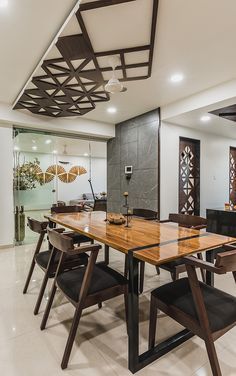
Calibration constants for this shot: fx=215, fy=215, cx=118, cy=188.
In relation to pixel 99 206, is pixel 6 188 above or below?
above

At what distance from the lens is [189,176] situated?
504cm

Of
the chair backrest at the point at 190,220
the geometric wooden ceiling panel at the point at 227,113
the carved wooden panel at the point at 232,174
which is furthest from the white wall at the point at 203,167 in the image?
the chair backrest at the point at 190,220

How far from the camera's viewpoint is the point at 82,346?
1656 mm

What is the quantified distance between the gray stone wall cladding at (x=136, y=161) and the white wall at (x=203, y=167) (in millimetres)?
193

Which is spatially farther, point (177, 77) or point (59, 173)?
point (59, 173)

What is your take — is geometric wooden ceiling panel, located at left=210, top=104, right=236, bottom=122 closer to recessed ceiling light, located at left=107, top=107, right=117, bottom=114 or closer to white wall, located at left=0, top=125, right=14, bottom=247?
recessed ceiling light, located at left=107, top=107, right=117, bottom=114

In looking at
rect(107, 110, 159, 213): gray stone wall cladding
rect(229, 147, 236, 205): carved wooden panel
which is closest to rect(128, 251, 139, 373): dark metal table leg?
rect(107, 110, 159, 213): gray stone wall cladding

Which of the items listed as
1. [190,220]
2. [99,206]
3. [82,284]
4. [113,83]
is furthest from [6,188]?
[190,220]

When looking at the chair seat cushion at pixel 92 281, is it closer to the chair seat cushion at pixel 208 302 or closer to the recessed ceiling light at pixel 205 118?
the chair seat cushion at pixel 208 302

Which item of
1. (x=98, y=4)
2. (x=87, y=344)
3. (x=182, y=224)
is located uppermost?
(x=98, y=4)

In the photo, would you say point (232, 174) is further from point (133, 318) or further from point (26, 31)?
point (26, 31)

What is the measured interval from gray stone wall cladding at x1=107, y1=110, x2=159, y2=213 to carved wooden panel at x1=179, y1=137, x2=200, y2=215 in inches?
30.8

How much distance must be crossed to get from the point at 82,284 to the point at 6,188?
3326 mm

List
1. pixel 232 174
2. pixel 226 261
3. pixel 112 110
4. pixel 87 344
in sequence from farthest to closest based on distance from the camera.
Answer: pixel 232 174 → pixel 112 110 → pixel 87 344 → pixel 226 261
